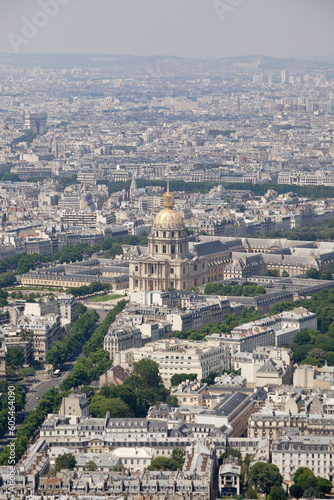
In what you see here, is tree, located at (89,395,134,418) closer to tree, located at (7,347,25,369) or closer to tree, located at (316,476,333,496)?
tree, located at (316,476,333,496)

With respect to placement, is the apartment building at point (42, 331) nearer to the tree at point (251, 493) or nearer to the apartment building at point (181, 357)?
the apartment building at point (181, 357)

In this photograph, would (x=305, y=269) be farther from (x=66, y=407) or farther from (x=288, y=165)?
(x=288, y=165)

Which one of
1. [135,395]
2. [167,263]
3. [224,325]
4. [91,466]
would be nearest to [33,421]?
[135,395]

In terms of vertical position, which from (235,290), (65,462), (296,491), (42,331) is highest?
(42,331)

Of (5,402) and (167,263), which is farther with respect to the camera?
(167,263)

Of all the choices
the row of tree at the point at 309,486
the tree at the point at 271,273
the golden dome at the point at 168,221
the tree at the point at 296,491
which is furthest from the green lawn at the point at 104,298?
the tree at the point at 296,491

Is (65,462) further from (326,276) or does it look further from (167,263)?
(326,276)

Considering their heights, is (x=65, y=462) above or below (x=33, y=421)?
above
